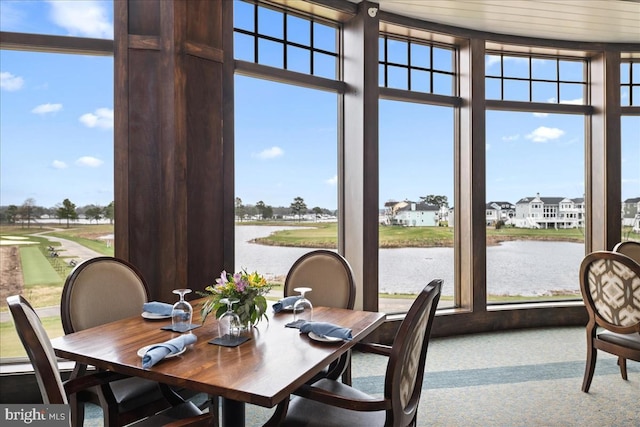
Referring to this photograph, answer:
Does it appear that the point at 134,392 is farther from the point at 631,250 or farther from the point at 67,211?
the point at 631,250

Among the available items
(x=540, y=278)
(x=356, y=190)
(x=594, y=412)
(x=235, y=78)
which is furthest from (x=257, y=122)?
(x=540, y=278)

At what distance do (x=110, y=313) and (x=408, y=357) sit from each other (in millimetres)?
1648

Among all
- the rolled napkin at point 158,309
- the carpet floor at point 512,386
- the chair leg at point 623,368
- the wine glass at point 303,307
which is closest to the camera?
the wine glass at point 303,307

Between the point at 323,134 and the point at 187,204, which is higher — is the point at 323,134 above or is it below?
above

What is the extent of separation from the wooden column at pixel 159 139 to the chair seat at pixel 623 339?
9.17 ft

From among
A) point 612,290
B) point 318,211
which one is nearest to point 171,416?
point 318,211

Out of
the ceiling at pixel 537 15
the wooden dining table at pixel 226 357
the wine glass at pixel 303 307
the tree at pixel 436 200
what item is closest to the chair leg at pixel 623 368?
the tree at pixel 436 200

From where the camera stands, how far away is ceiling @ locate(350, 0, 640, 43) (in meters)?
4.08

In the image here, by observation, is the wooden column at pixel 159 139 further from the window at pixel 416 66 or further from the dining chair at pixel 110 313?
the window at pixel 416 66

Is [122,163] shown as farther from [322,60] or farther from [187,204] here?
[322,60]

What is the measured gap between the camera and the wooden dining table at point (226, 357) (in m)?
1.48

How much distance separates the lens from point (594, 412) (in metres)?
2.85

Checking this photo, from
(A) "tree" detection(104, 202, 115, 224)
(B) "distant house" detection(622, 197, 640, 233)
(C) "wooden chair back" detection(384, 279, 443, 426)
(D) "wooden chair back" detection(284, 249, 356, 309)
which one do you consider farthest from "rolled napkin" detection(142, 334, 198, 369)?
(B) "distant house" detection(622, 197, 640, 233)

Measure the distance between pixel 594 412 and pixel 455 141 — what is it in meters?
2.82
